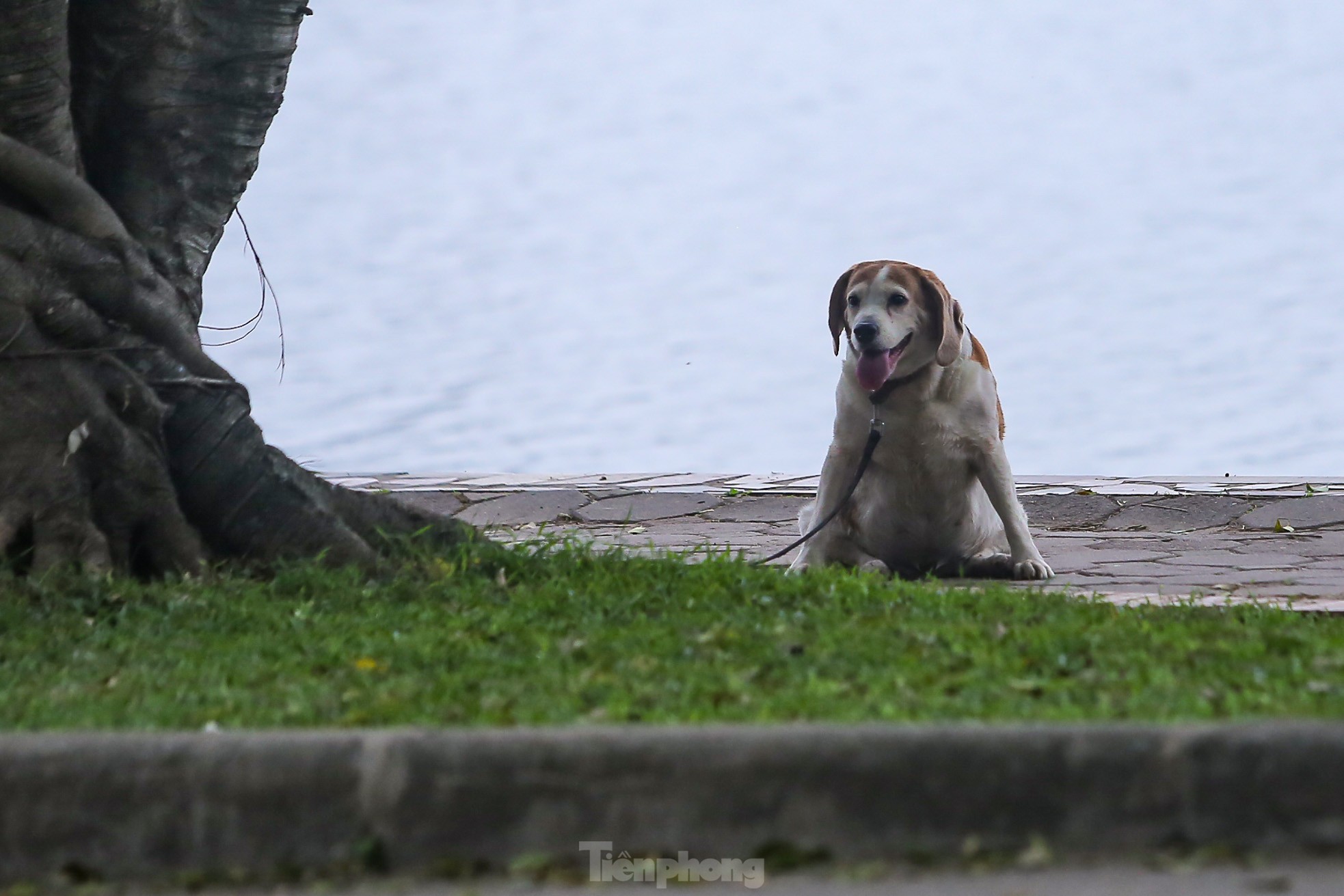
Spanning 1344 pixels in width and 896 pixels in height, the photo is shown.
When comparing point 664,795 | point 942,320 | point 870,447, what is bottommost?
point 664,795

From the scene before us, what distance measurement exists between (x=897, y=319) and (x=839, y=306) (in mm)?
410

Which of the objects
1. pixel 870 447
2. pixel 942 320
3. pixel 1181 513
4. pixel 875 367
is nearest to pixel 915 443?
pixel 870 447

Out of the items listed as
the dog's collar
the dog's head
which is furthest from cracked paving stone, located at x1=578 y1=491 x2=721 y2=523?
the dog's head

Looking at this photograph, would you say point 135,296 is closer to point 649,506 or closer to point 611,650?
point 611,650

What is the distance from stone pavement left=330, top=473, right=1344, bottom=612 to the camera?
650cm

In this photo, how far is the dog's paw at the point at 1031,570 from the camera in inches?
251

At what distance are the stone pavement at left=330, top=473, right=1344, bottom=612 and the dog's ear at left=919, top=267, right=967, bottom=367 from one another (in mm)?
1106

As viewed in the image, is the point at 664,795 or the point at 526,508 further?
the point at 526,508

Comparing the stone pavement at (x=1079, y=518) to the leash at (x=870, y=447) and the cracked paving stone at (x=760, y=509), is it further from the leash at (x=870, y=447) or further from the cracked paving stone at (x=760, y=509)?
the leash at (x=870, y=447)

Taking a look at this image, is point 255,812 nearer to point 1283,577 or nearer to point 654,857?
point 654,857

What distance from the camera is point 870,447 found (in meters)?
6.51

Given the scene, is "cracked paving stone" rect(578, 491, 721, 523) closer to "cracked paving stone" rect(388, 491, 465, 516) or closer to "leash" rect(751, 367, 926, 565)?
"cracked paving stone" rect(388, 491, 465, 516)

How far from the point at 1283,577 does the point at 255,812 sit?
193 inches

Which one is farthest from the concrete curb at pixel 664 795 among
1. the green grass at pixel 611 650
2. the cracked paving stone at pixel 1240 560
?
the cracked paving stone at pixel 1240 560
